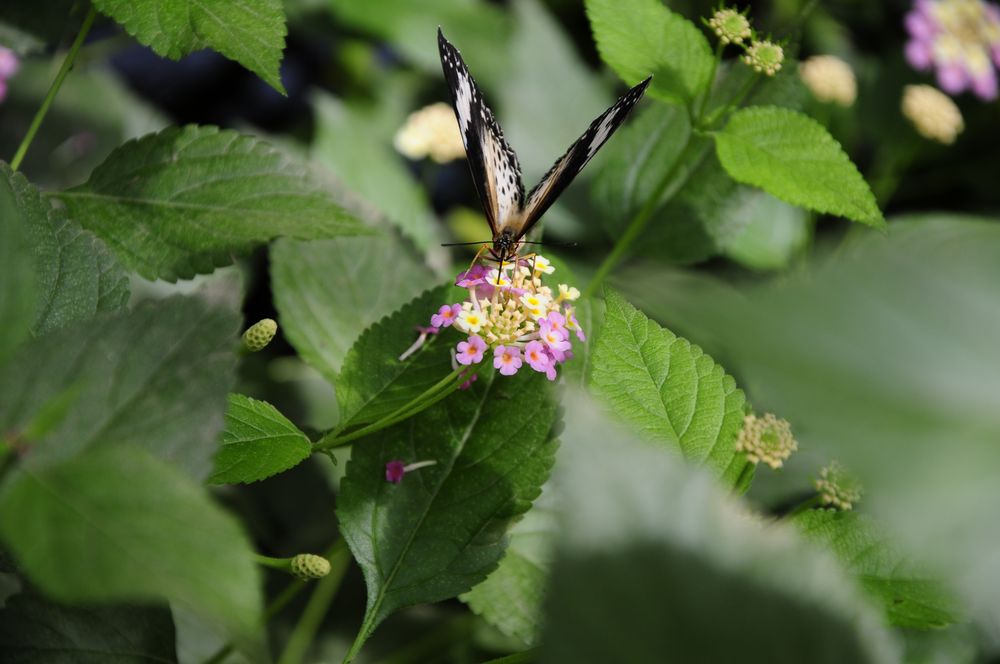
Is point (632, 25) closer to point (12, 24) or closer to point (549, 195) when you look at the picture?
point (549, 195)

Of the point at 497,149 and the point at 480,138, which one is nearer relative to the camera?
the point at 480,138

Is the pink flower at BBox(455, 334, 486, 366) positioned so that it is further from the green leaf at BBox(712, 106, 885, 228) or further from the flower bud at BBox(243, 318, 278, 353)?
the green leaf at BBox(712, 106, 885, 228)

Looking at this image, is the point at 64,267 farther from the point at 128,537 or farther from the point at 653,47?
the point at 653,47

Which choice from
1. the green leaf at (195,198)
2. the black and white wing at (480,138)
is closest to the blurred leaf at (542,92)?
the black and white wing at (480,138)

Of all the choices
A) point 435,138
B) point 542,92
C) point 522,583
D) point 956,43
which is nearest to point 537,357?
point 522,583

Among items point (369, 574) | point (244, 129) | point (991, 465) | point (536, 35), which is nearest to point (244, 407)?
point (369, 574)
